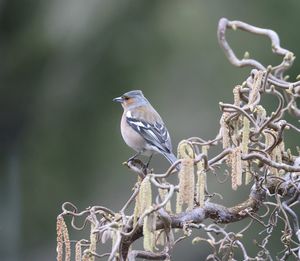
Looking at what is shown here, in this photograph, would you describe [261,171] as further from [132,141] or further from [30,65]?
[30,65]

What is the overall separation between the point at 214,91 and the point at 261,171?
1263 centimetres

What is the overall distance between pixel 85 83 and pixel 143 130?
1238 centimetres

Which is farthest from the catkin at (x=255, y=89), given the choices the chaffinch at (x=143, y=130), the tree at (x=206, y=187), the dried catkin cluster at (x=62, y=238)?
the chaffinch at (x=143, y=130)

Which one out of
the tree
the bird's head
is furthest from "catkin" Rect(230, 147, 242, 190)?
the bird's head

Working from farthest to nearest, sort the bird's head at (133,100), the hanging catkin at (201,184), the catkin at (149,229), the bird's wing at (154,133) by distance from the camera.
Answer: the bird's head at (133,100) < the bird's wing at (154,133) < the hanging catkin at (201,184) < the catkin at (149,229)

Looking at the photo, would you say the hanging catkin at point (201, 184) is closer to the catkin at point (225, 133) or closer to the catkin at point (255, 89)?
the catkin at point (225, 133)

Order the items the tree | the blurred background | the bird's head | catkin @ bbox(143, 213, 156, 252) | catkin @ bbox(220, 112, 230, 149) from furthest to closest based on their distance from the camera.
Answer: the blurred background
the bird's head
catkin @ bbox(220, 112, 230, 149)
the tree
catkin @ bbox(143, 213, 156, 252)

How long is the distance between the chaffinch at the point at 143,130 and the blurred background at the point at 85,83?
881 centimetres

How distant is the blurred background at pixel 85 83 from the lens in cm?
1641

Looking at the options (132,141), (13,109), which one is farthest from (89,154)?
(132,141)

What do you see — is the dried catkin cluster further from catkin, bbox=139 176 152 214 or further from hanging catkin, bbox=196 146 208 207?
hanging catkin, bbox=196 146 208 207

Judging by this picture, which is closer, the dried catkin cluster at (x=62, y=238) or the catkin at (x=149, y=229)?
the catkin at (x=149, y=229)

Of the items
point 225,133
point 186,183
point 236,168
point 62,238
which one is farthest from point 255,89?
point 62,238

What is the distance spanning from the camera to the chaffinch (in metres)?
5.95
